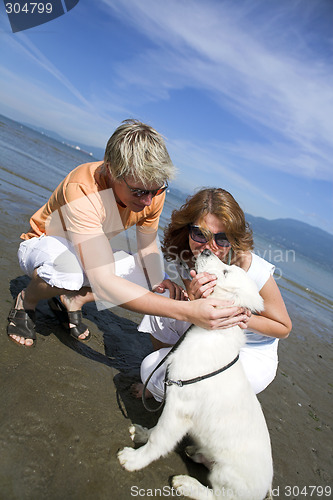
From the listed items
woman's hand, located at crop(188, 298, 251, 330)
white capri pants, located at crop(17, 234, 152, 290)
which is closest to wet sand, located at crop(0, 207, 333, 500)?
white capri pants, located at crop(17, 234, 152, 290)

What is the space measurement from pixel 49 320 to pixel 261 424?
97.9 inches

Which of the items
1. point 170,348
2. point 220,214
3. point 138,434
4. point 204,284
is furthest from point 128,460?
point 220,214

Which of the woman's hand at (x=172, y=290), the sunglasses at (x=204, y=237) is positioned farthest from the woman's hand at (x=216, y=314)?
the woman's hand at (x=172, y=290)

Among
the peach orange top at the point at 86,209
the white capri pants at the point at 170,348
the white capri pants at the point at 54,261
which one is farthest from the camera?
the white capri pants at the point at 54,261

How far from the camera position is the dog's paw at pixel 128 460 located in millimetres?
2145

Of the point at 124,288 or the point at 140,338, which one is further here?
the point at 140,338

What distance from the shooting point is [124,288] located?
2.35 m

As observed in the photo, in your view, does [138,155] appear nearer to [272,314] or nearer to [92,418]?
[272,314]

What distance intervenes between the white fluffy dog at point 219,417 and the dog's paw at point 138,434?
0.60 ft

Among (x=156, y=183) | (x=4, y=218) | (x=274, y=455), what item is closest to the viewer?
(x=156, y=183)

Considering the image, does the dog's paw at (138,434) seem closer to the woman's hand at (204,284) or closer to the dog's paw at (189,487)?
the dog's paw at (189,487)

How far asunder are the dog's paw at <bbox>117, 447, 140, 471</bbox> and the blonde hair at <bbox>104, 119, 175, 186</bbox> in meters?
A: 2.09

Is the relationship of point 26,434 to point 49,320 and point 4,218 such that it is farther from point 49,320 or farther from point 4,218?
point 4,218

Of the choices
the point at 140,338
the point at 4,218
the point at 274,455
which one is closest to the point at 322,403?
the point at 274,455
